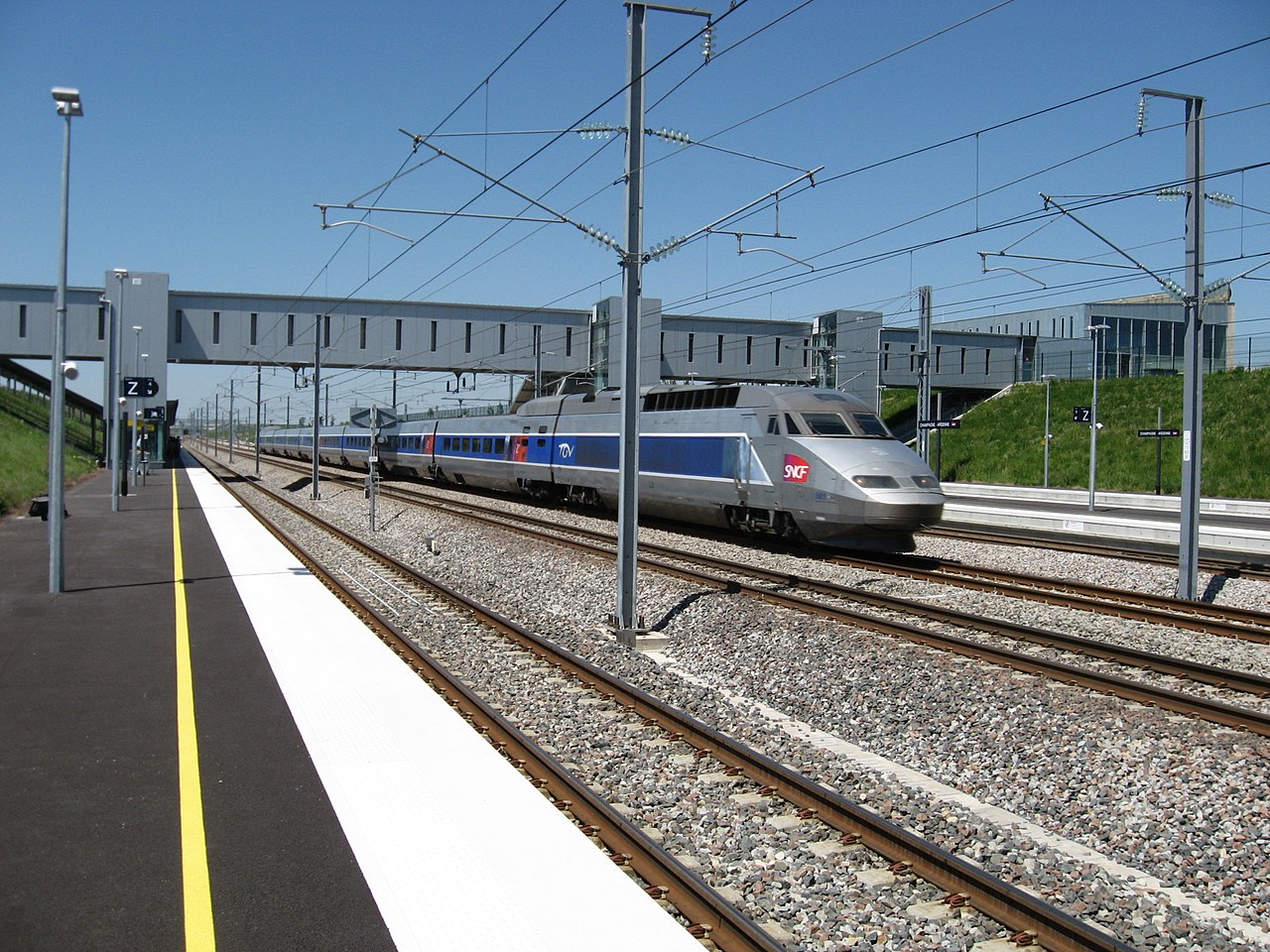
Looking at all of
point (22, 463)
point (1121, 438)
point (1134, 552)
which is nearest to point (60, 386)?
point (1134, 552)

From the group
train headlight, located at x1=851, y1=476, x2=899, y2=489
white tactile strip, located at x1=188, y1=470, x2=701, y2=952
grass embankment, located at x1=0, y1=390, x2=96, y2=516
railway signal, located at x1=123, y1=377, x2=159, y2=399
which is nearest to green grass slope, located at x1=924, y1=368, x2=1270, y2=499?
train headlight, located at x1=851, y1=476, x2=899, y2=489

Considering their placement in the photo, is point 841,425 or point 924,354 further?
point 924,354

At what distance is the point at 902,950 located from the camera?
15.6 feet

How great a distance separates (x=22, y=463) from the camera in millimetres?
39062

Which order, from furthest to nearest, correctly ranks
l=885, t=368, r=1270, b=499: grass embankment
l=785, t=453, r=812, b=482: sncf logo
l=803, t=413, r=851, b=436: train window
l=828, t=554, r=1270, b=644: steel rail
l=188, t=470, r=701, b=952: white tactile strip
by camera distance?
l=885, t=368, r=1270, b=499: grass embankment → l=803, t=413, r=851, b=436: train window → l=785, t=453, r=812, b=482: sncf logo → l=828, t=554, r=1270, b=644: steel rail → l=188, t=470, r=701, b=952: white tactile strip

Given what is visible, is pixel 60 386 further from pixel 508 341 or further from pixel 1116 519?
pixel 508 341

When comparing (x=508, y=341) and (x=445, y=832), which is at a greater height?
(x=508, y=341)

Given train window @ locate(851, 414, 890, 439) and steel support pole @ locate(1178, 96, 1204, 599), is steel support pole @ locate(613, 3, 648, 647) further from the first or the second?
steel support pole @ locate(1178, 96, 1204, 599)

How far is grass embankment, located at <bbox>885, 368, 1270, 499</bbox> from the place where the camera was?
43156 mm

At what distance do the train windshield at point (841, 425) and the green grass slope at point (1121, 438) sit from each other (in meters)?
29.8

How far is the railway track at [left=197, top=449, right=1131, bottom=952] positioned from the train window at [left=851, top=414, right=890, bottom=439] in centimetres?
1011

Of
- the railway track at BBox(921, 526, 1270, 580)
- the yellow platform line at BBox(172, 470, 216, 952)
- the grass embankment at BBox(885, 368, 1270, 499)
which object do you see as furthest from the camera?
the grass embankment at BBox(885, 368, 1270, 499)

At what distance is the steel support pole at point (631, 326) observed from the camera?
11750 mm

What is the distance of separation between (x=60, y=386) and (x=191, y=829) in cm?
989
